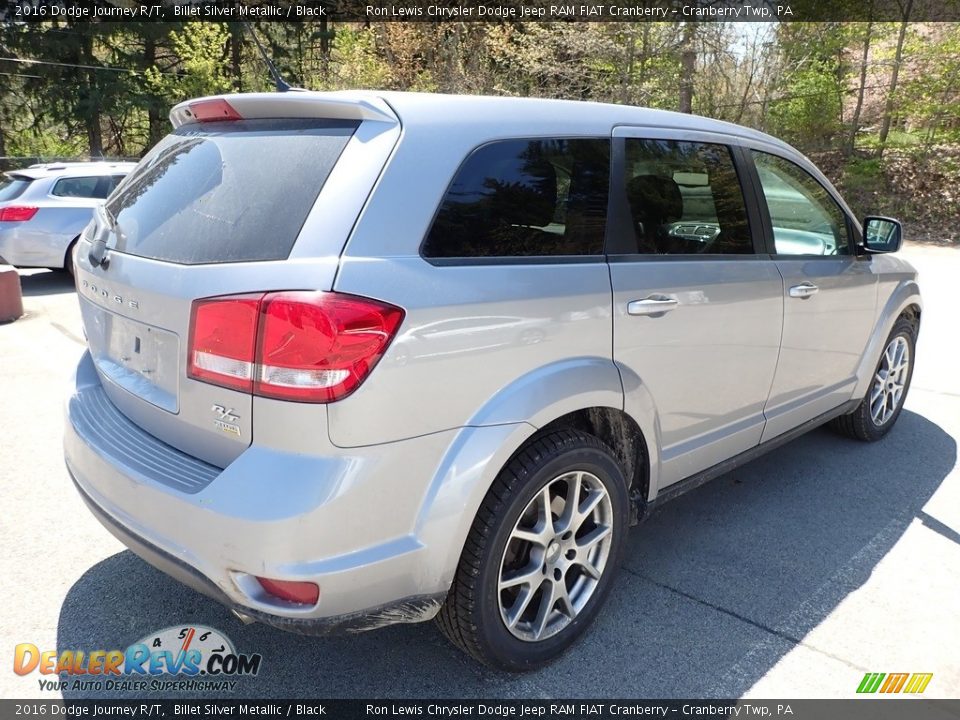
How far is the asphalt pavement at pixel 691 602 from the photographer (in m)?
2.48

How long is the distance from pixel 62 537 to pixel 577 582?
2274mm

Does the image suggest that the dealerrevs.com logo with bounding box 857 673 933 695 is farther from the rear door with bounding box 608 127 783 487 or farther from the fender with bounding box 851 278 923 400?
the fender with bounding box 851 278 923 400

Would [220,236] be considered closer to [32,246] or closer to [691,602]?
[691,602]

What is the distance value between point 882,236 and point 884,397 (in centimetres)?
113

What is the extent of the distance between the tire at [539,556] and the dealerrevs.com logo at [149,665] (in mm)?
773

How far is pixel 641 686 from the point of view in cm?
246

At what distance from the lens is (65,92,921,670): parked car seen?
1.94 meters

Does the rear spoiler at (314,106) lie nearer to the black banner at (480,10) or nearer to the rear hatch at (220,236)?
the rear hatch at (220,236)

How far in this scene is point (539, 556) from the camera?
2.49 metres

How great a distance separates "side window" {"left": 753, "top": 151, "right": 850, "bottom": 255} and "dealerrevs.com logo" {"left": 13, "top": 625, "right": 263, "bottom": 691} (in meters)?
2.85

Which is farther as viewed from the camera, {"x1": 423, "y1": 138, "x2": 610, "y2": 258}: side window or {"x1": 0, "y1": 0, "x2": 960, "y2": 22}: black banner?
{"x1": 0, "y1": 0, "x2": 960, "y2": 22}: black banner

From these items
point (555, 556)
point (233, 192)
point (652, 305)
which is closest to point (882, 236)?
point (652, 305)

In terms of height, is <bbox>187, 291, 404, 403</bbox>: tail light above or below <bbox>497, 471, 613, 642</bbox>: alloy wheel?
above

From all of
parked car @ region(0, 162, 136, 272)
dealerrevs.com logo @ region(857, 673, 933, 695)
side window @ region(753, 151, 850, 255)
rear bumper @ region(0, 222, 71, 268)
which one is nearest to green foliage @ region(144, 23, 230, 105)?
parked car @ region(0, 162, 136, 272)
